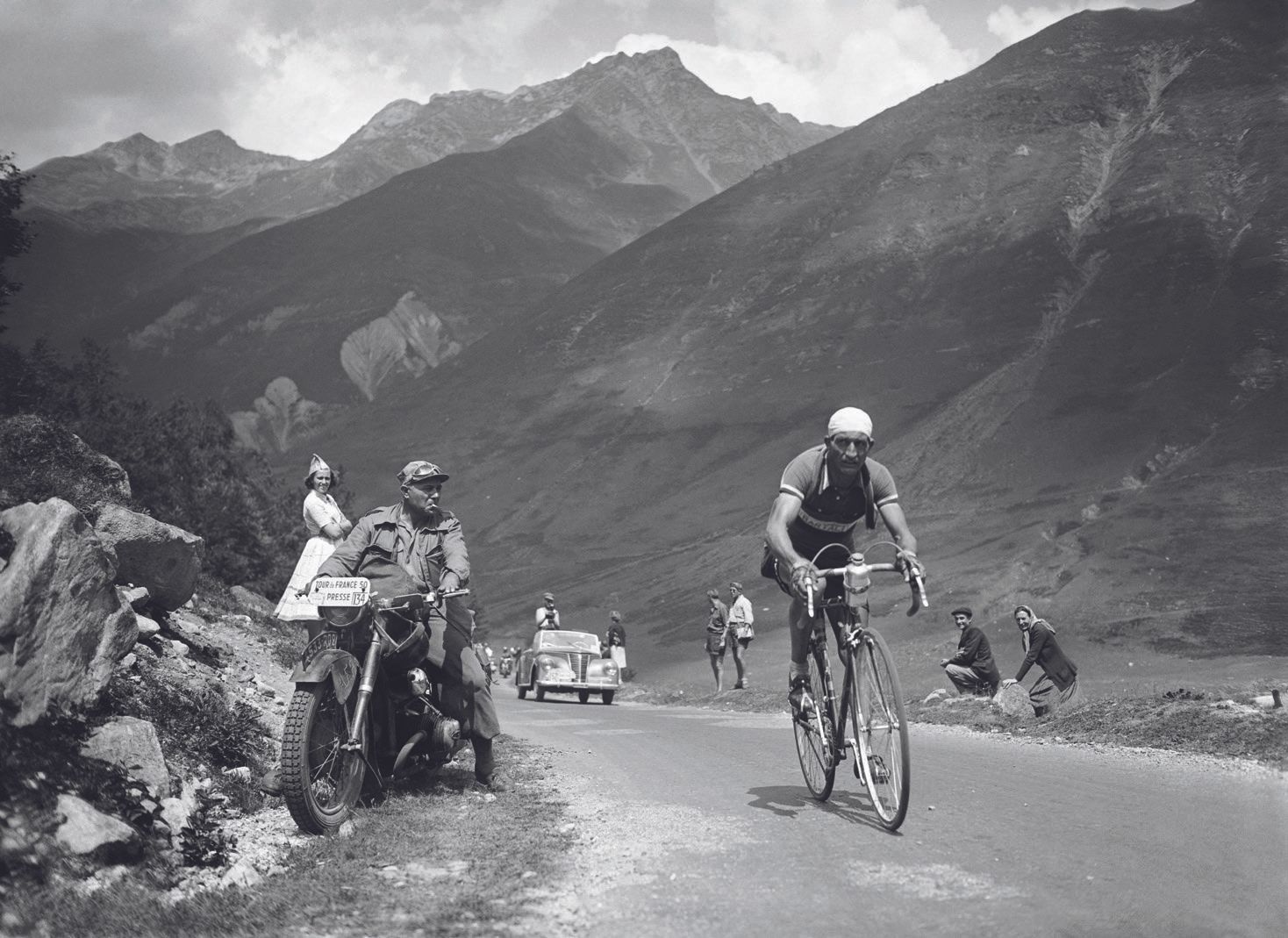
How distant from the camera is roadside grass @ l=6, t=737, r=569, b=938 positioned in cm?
408

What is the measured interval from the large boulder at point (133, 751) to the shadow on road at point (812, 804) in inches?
123

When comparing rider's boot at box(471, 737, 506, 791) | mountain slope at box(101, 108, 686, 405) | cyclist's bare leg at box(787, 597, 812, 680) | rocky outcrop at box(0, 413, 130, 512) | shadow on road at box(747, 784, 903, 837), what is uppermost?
mountain slope at box(101, 108, 686, 405)

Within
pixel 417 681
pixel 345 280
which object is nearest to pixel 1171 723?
pixel 417 681

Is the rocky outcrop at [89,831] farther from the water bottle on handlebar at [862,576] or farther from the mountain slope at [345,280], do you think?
the mountain slope at [345,280]

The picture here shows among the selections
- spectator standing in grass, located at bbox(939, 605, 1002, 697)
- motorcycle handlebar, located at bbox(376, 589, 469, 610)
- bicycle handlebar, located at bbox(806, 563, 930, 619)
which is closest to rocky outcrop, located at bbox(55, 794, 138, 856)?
motorcycle handlebar, located at bbox(376, 589, 469, 610)

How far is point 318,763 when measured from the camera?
585 centimetres

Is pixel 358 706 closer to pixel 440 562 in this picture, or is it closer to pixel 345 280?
pixel 440 562

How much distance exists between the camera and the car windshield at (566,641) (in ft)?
77.8

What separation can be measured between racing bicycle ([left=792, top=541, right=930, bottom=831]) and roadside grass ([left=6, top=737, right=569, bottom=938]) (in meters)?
1.51

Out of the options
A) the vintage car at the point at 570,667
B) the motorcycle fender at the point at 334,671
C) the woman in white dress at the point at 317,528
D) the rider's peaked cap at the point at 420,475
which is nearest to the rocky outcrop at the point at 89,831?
the motorcycle fender at the point at 334,671

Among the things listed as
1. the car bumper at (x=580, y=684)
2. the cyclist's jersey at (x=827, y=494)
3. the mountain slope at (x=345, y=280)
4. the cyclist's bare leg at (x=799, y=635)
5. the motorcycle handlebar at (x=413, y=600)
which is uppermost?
the mountain slope at (x=345, y=280)

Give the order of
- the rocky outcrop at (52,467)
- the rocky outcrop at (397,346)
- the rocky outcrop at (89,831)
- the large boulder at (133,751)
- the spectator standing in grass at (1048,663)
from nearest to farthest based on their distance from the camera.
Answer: the rocky outcrop at (89,831) < the large boulder at (133,751) < the rocky outcrop at (52,467) < the spectator standing in grass at (1048,663) < the rocky outcrop at (397,346)

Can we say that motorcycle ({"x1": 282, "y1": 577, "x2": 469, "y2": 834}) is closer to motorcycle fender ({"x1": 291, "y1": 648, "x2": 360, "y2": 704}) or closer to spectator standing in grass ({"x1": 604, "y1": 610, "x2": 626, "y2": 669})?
motorcycle fender ({"x1": 291, "y1": 648, "x2": 360, "y2": 704})

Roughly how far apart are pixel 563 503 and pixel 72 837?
8162 centimetres
